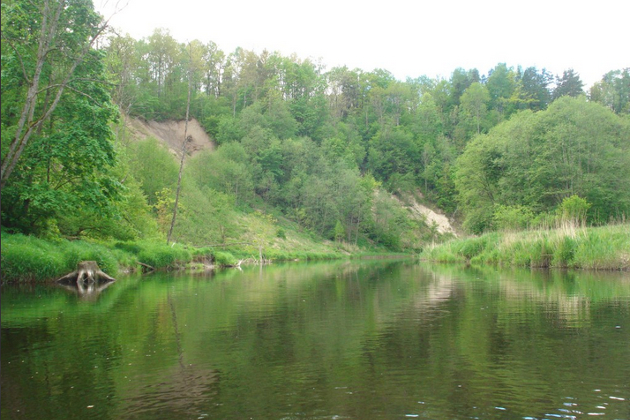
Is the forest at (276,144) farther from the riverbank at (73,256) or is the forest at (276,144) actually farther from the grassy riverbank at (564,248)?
the grassy riverbank at (564,248)

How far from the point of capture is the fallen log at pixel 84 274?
21516 mm

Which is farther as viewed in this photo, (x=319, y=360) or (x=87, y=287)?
(x=87, y=287)

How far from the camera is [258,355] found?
7.60 m

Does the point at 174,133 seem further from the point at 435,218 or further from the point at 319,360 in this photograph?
the point at 319,360

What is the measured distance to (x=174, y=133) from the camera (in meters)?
84.3

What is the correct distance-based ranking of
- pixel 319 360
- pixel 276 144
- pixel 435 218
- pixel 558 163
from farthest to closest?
pixel 435 218 < pixel 276 144 < pixel 558 163 < pixel 319 360

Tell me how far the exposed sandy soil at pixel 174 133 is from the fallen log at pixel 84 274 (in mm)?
51616

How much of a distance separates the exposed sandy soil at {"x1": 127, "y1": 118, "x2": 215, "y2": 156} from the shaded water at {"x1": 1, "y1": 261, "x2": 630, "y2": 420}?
64311 mm

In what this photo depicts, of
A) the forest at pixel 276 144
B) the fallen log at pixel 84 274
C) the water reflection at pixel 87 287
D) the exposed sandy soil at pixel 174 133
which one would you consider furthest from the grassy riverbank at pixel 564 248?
the exposed sandy soil at pixel 174 133

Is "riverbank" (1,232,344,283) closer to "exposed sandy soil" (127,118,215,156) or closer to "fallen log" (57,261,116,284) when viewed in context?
"fallen log" (57,261,116,284)

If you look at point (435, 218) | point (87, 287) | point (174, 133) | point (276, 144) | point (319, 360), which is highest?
point (174, 133)

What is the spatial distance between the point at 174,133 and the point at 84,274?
65722 millimetres

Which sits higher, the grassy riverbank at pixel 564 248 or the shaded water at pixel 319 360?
the grassy riverbank at pixel 564 248

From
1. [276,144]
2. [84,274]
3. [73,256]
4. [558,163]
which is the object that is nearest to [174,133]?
[276,144]
